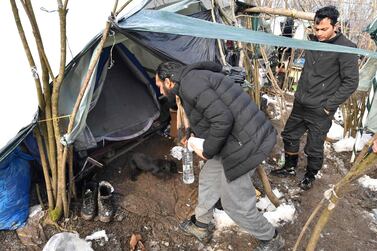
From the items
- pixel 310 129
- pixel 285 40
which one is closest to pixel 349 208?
pixel 310 129

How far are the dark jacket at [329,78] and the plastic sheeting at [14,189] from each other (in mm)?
2863

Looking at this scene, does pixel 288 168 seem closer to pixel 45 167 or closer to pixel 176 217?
pixel 176 217

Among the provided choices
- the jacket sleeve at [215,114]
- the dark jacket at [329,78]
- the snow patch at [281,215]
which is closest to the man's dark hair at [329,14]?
the dark jacket at [329,78]

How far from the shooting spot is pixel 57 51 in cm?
288

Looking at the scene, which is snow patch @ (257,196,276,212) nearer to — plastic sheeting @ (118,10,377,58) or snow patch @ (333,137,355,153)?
snow patch @ (333,137,355,153)

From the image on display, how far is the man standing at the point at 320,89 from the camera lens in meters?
3.00

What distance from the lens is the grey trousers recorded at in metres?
2.51

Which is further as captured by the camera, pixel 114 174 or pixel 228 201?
pixel 114 174

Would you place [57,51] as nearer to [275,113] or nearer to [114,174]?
[114,174]

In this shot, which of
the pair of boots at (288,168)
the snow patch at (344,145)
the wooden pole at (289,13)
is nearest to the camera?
the wooden pole at (289,13)

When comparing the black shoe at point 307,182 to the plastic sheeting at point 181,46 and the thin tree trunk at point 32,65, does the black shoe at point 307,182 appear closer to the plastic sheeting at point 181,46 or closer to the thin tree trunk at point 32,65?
the plastic sheeting at point 181,46

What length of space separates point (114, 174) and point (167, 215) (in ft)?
3.11

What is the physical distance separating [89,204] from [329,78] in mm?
2702

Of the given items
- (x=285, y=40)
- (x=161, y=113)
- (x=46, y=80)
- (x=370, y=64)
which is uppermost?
(x=285, y=40)
